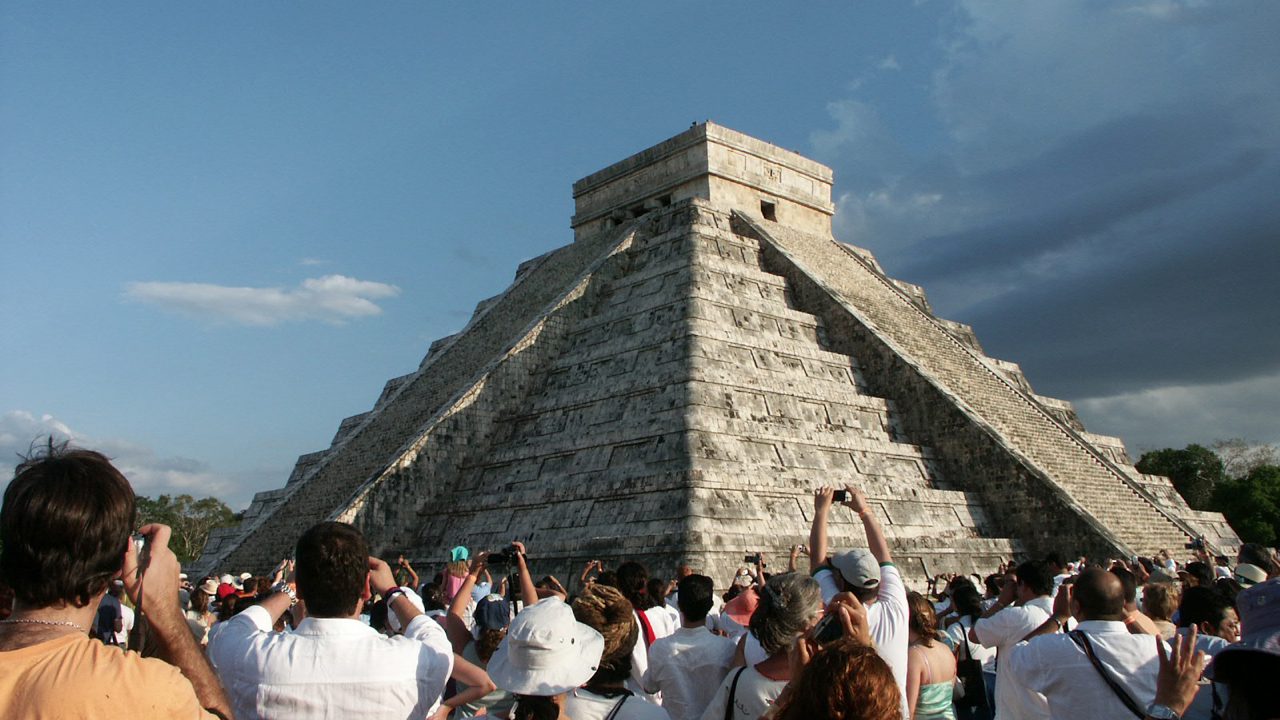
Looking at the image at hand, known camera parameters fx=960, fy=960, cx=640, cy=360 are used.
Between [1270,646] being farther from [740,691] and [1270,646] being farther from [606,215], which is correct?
[606,215]

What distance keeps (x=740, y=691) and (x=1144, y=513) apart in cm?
1716

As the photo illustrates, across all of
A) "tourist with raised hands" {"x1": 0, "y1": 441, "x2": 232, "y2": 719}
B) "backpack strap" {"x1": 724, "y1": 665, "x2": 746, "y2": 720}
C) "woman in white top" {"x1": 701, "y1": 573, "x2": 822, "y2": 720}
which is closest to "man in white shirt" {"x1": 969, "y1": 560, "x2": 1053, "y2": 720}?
"woman in white top" {"x1": 701, "y1": 573, "x2": 822, "y2": 720}

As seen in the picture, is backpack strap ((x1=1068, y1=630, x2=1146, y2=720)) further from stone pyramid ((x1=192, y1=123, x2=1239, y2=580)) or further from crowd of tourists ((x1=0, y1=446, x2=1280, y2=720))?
stone pyramid ((x1=192, y1=123, x2=1239, y2=580))

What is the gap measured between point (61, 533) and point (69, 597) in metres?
0.16

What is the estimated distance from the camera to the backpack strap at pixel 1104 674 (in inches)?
150

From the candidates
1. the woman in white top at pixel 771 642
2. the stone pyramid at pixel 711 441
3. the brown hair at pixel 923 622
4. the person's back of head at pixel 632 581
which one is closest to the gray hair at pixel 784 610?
the woman in white top at pixel 771 642

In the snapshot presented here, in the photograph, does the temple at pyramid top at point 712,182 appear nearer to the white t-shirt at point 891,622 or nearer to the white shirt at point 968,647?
the white shirt at point 968,647

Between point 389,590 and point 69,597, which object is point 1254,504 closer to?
point 389,590

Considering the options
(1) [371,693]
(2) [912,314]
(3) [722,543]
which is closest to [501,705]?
(1) [371,693]

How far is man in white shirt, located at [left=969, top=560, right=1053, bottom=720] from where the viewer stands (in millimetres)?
4270

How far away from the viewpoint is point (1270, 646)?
238cm

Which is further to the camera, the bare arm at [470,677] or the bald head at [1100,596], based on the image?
the bald head at [1100,596]

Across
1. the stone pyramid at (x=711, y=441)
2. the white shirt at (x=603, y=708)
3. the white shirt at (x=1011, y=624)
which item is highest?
the stone pyramid at (x=711, y=441)

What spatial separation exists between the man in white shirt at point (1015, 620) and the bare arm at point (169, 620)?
3.26 m
